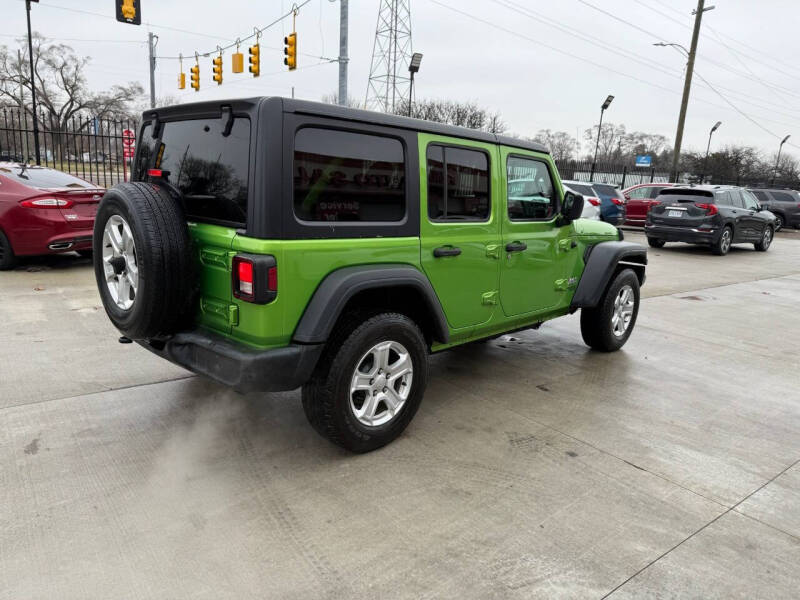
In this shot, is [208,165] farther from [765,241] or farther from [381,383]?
[765,241]

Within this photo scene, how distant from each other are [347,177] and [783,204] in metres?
26.0

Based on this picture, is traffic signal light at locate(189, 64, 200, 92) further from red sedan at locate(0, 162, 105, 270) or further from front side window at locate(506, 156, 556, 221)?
front side window at locate(506, 156, 556, 221)

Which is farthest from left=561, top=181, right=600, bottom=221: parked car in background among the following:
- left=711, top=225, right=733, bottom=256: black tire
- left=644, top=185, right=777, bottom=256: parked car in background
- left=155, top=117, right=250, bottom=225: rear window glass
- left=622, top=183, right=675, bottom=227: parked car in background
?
left=155, top=117, right=250, bottom=225: rear window glass

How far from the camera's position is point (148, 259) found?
2824mm

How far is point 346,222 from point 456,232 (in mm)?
870

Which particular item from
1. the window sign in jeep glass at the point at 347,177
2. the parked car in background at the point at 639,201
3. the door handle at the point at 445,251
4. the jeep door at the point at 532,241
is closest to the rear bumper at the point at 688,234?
the parked car in background at the point at 639,201

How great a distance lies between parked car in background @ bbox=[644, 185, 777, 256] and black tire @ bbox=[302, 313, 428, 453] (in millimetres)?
12543

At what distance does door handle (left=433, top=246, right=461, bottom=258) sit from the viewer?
3.51 meters

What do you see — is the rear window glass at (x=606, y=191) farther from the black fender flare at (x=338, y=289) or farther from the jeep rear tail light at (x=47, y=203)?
the black fender flare at (x=338, y=289)

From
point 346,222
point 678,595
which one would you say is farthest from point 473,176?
point 678,595

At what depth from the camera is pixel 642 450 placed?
3.56m

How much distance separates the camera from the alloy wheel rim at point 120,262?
304 centimetres

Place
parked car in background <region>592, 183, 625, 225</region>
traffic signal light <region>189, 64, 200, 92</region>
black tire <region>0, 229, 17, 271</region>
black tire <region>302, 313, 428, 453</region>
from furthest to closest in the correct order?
traffic signal light <region>189, 64, 200, 92</region>
parked car in background <region>592, 183, 625, 225</region>
black tire <region>0, 229, 17, 271</region>
black tire <region>302, 313, 428, 453</region>

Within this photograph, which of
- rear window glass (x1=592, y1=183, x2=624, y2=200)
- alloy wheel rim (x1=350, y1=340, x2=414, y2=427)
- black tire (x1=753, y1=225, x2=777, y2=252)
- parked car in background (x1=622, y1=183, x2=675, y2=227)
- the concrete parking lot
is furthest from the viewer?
parked car in background (x1=622, y1=183, x2=675, y2=227)
